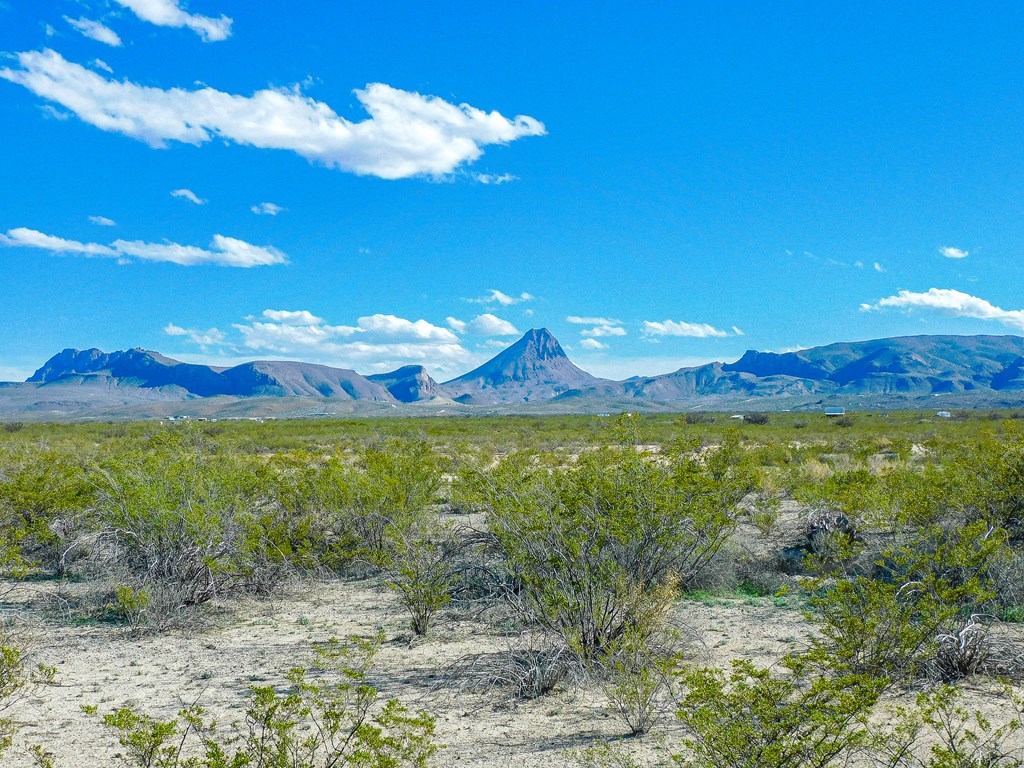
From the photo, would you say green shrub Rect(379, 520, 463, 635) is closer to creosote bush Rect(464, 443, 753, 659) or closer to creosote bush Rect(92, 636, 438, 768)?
creosote bush Rect(92, 636, 438, 768)

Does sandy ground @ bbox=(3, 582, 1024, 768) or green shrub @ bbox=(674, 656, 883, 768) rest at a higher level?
green shrub @ bbox=(674, 656, 883, 768)

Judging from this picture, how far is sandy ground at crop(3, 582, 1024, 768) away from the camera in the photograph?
19.0ft

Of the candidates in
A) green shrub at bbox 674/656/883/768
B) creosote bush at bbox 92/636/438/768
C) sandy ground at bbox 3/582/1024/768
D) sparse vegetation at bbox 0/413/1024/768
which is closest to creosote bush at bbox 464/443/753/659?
sparse vegetation at bbox 0/413/1024/768

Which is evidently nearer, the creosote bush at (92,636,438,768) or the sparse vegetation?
the creosote bush at (92,636,438,768)

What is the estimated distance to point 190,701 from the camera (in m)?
6.62

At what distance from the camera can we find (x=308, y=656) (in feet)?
26.3

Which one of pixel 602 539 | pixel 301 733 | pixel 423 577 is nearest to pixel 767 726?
pixel 602 539

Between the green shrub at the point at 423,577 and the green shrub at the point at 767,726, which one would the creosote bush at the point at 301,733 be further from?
the green shrub at the point at 767,726

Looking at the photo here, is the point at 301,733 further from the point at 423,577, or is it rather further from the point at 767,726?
the point at 767,726

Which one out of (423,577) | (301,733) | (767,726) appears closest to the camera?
(767,726)

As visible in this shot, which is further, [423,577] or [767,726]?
[423,577]

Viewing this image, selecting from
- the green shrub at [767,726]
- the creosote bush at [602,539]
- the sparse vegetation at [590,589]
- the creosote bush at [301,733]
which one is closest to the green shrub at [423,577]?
the sparse vegetation at [590,589]

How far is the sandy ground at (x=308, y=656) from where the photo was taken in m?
5.78

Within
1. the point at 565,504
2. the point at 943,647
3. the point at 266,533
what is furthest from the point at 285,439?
Result: the point at 943,647
